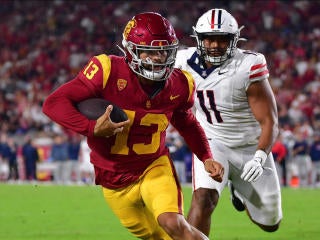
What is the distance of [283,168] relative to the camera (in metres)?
16.4

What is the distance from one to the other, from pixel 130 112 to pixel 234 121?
5.35 feet

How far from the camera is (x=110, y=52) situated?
71.3 ft

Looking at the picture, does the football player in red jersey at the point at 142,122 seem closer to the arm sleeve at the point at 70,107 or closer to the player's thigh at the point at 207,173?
the arm sleeve at the point at 70,107

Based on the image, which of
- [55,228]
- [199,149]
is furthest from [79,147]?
[199,149]

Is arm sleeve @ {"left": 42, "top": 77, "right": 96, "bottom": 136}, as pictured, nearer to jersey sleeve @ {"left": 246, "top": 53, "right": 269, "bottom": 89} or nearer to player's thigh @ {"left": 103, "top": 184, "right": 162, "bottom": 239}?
player's thigh @ {"left": 103, "top": 184, "right": 162, "bottom": 239}

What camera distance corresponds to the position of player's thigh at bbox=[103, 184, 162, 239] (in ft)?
15.6

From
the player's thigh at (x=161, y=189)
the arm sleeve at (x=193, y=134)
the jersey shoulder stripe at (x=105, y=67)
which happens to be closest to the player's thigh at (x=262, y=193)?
the arm sleeve at (x=193, y=134)

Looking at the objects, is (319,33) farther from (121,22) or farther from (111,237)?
(111,237)

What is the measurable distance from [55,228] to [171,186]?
4100 millimetres

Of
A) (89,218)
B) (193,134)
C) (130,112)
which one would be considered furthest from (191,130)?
(89,218)

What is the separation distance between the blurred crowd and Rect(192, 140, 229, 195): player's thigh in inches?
390

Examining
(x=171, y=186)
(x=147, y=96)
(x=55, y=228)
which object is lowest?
(x=55, y=228)

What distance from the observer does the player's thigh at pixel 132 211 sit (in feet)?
15.6

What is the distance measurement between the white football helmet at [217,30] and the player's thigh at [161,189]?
51.3 inches
